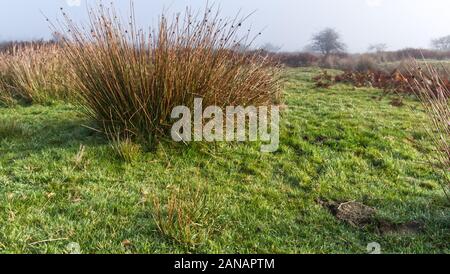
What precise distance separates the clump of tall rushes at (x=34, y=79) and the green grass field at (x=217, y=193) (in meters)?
2.46

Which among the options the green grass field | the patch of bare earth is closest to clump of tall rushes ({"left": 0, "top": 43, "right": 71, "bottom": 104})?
the green grass field

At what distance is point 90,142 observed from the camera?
4.43 metres

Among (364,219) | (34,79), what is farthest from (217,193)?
(34,79)

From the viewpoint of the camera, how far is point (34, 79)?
7.80m

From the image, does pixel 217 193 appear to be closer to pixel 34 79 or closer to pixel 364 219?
pixel 364 219

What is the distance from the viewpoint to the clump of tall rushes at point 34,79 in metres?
7.57

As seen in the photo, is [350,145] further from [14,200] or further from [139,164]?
[14,200]

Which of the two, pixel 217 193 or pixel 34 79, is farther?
pixel 34 79

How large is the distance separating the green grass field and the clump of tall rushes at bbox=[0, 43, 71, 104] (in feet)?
8.07

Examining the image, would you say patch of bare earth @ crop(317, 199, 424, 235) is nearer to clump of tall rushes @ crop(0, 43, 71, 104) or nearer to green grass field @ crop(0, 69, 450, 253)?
green grass field @ crop(0, 69, 450, 253)

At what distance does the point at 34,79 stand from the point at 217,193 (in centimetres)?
622

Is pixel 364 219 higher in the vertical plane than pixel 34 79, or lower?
lower

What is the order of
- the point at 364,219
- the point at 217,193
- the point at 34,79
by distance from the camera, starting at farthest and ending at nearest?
the point at 34,79
the point at 217,193
the point at 364,219

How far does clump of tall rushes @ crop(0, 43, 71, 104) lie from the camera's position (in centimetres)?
757
